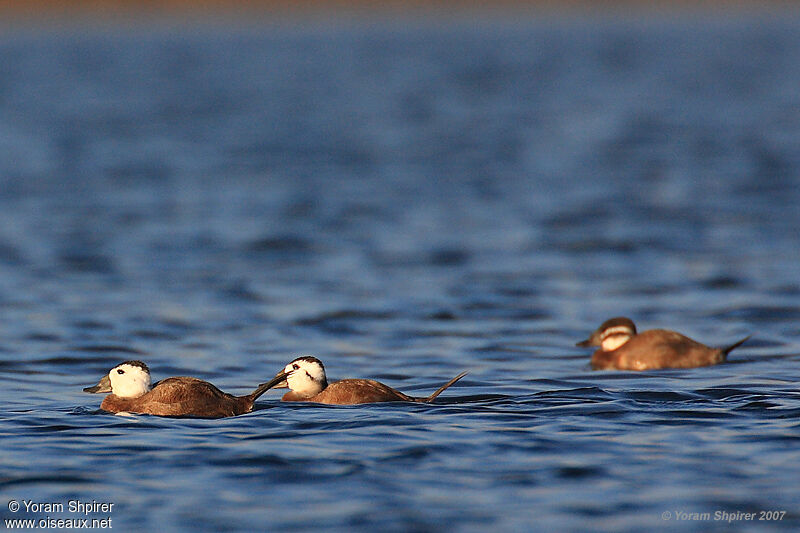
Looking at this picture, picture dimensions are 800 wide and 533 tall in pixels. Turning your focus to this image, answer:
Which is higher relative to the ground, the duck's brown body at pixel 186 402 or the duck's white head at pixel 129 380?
the duck's white head at pixel 129 380

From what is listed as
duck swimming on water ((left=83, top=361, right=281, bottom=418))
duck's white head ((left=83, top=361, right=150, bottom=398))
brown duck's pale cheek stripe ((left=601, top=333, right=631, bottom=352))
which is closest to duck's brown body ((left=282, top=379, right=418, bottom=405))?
duck swimming on water ((left=83, top=361, right=281, bottom=418))

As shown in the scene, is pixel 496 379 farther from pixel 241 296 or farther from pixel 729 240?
pixel 729 240

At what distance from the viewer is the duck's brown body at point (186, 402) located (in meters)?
11.7

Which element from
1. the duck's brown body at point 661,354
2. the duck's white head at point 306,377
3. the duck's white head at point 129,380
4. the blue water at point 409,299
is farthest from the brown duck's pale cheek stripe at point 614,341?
the duck's white head at point 129,380

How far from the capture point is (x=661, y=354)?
14.2 meters

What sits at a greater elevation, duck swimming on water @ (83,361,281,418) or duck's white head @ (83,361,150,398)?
duck's white head @ (83,361,150,398)

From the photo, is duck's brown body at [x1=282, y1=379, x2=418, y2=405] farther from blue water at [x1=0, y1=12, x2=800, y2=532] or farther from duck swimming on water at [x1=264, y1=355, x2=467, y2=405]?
blue water at [x1=0, y1=12, x2=800, y2=532]

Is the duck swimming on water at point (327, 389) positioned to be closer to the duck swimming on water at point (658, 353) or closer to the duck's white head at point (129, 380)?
the duck's white head at point (129, 380)

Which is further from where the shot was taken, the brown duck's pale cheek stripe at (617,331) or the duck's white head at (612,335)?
the brown duck's pale cheek stripe at (617,331)

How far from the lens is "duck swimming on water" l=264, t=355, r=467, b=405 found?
12195 millimetres

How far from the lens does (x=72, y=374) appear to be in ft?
47.9

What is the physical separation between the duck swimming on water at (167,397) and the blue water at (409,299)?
0.18 meters

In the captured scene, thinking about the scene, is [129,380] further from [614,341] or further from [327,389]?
[614,341]

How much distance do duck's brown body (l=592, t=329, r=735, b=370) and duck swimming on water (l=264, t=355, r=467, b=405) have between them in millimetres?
2375
